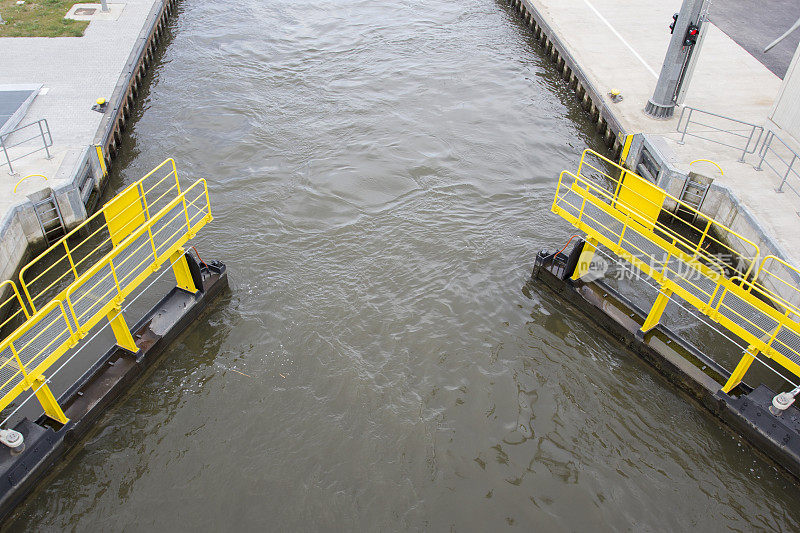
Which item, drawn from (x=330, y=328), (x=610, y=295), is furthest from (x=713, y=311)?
(x=330, y=328)

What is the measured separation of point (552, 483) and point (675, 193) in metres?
8.53

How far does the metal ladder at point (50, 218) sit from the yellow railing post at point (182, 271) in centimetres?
372

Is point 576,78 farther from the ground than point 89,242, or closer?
farther from the ground

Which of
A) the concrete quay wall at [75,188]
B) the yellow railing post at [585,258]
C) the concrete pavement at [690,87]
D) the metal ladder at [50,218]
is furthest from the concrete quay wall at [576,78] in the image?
the metal ladder at [50,218]

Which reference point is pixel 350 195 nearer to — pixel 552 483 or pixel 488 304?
pixel 488 304

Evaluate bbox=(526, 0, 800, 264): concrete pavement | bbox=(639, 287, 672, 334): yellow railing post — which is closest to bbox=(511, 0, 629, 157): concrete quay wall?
bbox=(526, 0, 800, 264): concrete pavement

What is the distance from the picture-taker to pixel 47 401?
9.32 m

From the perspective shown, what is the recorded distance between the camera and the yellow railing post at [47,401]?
8.95m

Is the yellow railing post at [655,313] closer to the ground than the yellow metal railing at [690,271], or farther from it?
closer to the ground

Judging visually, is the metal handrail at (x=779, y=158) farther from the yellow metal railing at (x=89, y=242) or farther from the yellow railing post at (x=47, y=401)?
the yellow railing post at (x=47, y=401)

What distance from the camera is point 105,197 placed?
1532 cm

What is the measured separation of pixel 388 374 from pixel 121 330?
182 inches

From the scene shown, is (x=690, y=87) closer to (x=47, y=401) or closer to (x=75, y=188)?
(x=75, y=188)

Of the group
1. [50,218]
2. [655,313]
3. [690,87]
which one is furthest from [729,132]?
[50,218]
